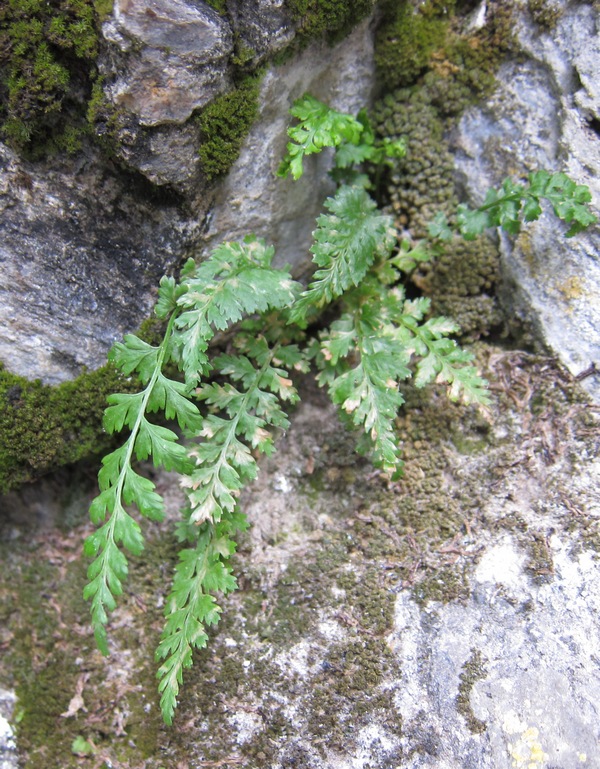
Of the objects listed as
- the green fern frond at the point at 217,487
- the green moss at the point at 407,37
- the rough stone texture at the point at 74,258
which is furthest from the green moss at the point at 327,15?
the green fern frond at the point at 217,487

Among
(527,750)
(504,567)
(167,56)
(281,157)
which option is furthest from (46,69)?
(527,750)

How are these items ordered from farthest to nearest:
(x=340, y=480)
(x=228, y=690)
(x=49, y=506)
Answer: (x=49, y=506), (x=340, y=480), (x=228, y=690)

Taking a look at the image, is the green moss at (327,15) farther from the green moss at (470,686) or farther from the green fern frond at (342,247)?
the green moss at (470,686)

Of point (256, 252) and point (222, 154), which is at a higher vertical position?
point (222, 154)

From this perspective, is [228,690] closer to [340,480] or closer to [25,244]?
[340,480]

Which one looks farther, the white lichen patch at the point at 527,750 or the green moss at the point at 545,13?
the green moss at the point at 545,13

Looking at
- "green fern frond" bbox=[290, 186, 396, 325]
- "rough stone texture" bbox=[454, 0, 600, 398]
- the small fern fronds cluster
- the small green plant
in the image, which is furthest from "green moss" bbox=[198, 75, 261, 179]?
"rough stone texture" bbox=[454, 0, 600, 398]

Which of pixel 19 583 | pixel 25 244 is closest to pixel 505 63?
pixel 25 244
